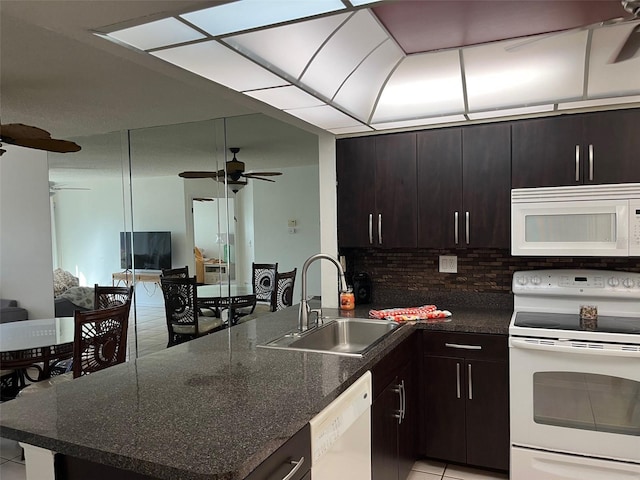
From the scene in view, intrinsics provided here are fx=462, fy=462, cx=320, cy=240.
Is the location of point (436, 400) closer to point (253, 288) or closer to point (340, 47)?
point (340, 47)

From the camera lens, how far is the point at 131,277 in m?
6.51

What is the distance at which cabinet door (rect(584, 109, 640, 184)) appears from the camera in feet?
8.32

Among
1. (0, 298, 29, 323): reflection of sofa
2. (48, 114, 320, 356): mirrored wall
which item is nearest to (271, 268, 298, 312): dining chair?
(48, 114, 320, 356): mirrored wall

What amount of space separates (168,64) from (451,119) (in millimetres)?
1716

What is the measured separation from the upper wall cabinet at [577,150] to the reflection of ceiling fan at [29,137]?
2.96 meters

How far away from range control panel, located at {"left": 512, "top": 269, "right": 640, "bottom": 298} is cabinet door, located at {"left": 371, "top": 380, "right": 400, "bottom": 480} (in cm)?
115

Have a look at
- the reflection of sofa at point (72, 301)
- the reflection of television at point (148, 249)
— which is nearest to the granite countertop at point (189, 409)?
the reflection of television at point (148, 249)

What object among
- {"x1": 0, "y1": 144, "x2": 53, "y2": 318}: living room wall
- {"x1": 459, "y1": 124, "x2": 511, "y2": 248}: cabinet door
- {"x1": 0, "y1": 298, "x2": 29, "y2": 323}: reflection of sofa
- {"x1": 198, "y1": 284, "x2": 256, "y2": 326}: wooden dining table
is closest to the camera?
{"x1": 459, "y1": 124, "x2": 511, "y2": 248}: cabinet door

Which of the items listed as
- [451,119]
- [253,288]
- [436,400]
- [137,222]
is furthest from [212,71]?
[137,222]

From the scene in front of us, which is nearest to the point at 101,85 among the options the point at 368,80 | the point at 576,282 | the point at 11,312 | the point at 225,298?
the point at 368,80

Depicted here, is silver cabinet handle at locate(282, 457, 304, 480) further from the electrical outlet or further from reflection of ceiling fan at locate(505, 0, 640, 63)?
the electrical outlet

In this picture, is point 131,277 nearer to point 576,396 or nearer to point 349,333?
point 349,333

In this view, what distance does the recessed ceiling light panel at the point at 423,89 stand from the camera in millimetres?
2111

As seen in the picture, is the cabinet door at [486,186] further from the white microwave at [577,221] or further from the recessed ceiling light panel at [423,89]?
the recessed ceiling light panel at [423,89]
